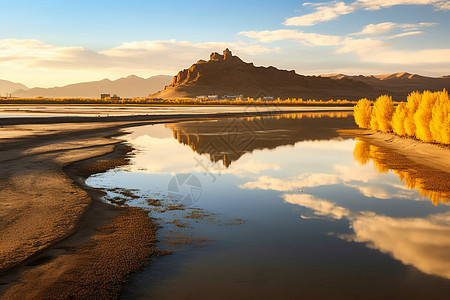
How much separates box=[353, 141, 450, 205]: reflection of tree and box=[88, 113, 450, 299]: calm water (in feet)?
0.35

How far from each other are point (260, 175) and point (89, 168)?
20.1 ft

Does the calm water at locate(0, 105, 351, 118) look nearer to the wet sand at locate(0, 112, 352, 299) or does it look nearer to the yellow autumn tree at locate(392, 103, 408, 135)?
the yellow autumn tree at locate(392, 103, 408, 135)

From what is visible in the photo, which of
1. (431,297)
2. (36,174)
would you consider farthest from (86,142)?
(431,297)

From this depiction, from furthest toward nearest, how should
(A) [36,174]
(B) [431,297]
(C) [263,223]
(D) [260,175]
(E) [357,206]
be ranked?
1. (D) [260,175]
2. (A) [36,174]
3. (E) [357,206]
4. (C) [263,223]
5. (B) [431,297]

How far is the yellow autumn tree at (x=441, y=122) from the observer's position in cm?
1962

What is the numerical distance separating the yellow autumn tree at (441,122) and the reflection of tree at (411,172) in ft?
8.70

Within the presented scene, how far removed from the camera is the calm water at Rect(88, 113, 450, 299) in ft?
17.7

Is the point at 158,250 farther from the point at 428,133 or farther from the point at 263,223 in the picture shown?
the point at 428,133

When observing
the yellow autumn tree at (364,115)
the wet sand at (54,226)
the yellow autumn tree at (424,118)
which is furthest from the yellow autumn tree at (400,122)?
the wet sand at (54,226)

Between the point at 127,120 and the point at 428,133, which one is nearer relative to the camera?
the point at 428,133

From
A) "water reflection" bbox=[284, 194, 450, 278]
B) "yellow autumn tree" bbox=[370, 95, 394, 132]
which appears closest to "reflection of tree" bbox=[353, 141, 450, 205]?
"water reflection" bbox=[284, 194, 450, 278]

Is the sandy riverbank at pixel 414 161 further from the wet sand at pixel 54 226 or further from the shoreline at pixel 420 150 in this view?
the wet sand at pixel 54 226

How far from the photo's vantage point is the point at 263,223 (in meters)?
8.12

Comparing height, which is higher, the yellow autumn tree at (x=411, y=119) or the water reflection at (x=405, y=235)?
the yellow autumn tree at (x=411, y=119)
